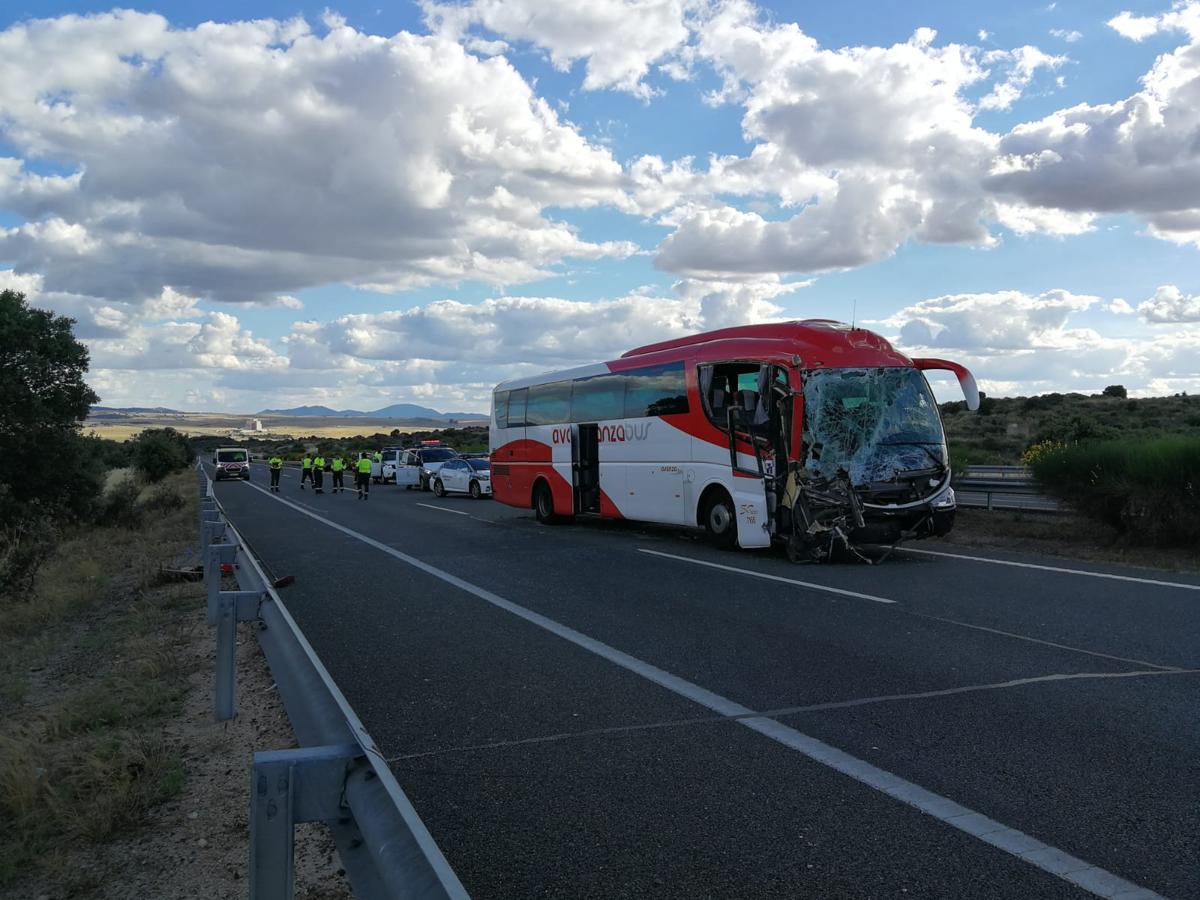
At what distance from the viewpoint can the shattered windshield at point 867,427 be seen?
13.1m

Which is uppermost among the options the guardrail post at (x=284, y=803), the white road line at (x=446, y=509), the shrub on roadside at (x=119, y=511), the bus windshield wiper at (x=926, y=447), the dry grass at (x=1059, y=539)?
the bus windshield wiper at (x=926, y=447)

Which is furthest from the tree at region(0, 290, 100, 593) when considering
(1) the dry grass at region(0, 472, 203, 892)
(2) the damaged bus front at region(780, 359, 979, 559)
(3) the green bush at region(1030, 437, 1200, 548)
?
(3) the green bush at region(1030, 437, 1200, 548)

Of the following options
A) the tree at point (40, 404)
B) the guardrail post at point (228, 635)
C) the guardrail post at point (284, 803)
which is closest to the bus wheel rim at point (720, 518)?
the guardrail post at point (228, 635)

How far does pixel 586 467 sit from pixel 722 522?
4.94 meters

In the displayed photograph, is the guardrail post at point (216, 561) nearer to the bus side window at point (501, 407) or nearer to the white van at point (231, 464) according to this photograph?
the bus side window at point (501, 407)

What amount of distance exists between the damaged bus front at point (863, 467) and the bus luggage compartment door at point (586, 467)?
616 cm

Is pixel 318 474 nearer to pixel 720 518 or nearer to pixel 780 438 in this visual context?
pixel 720 518

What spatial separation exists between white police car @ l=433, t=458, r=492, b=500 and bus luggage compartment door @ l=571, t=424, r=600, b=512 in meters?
12.7

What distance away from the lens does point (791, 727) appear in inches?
225

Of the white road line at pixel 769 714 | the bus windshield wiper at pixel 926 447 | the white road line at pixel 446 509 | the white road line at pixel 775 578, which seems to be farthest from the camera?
the white road line at pixel 446 509

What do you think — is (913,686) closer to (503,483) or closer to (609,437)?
(609,437)

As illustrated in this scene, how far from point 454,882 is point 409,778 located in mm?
3058

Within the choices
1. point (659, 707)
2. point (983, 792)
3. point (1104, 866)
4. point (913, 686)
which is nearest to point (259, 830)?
point (1104, 866)

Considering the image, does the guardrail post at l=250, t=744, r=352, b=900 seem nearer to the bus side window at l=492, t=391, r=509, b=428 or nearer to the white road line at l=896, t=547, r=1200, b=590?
the white road line at l=896, t=547, r=1200, b=590
